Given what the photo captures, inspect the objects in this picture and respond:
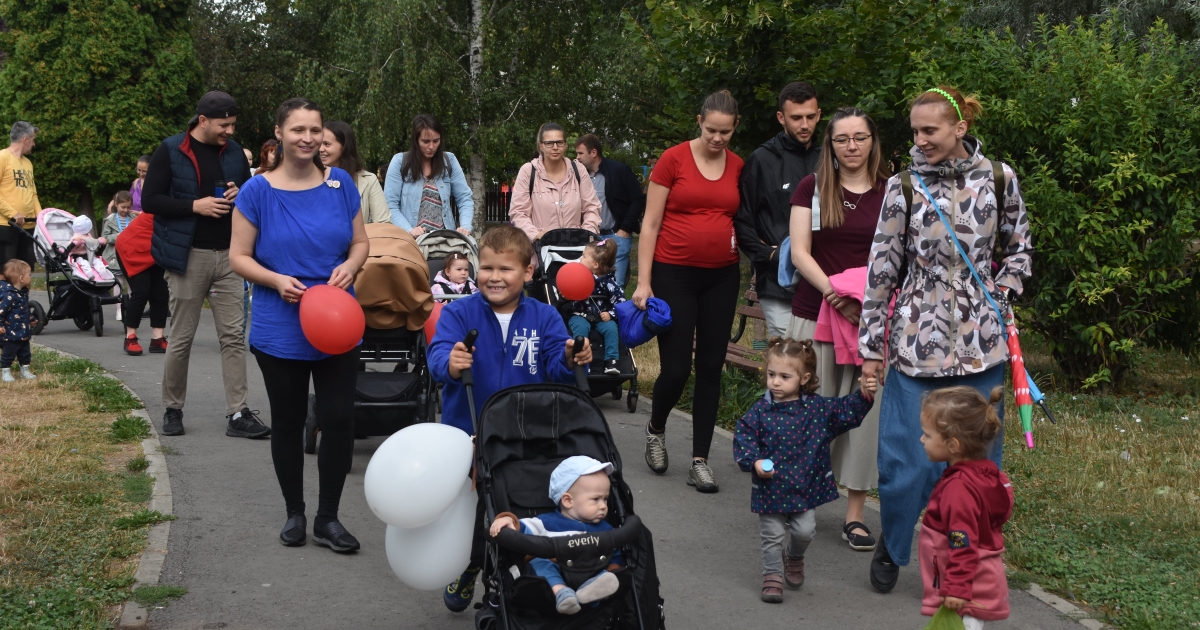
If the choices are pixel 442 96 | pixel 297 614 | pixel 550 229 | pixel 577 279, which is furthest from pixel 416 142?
pixel 442 96

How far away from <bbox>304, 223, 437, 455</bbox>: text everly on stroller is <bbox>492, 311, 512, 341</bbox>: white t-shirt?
7.86 feet

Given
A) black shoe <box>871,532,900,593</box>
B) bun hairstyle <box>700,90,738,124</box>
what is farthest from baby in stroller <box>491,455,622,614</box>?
bun hairstyle <box>700,90,738,124</box>

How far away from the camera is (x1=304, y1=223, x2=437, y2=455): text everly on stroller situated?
716 centimetres

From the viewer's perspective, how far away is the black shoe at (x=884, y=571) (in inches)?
205

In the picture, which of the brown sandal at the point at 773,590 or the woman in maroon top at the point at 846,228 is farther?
the woman in maroon top at the point at 846,228

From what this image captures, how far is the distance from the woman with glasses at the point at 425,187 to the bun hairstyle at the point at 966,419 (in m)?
5.65

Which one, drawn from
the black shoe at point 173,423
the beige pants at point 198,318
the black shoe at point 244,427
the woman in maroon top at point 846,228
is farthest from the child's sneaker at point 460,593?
the black shoe at point 173,423

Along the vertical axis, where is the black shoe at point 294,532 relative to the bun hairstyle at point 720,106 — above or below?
below

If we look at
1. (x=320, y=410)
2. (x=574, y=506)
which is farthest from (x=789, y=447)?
(x=320, y=410)

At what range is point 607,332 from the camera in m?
8.65

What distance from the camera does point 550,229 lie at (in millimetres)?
9266

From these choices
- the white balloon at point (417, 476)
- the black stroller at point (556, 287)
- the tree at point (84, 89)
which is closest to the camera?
the white balloon at point (417, 476)

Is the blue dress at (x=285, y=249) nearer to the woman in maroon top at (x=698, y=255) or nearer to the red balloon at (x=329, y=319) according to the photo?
the red balloon at (x=329, y=319)

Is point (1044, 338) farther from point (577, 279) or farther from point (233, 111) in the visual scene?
point (233, 111)
